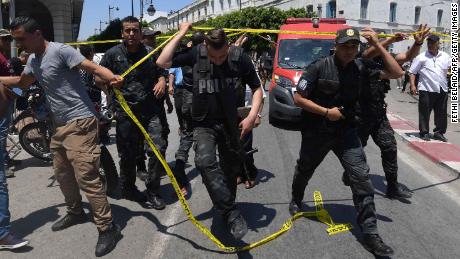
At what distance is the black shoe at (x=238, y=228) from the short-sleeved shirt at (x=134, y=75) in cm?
181

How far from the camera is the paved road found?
3.65 metres

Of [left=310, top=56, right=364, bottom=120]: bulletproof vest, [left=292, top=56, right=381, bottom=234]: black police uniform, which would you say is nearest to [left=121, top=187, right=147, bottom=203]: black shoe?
[left=292, top=56, right=381, bottom=234]: black police uniform

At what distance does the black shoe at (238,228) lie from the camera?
3.40m

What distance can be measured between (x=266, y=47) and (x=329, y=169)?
3621 centimetres

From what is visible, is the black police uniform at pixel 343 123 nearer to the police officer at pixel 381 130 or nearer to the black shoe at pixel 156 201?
the police officer at pixel 381 130

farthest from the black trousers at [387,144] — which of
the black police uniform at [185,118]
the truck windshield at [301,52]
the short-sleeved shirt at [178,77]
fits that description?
the truck windshield at [301,52]

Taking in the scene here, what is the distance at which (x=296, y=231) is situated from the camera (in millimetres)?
4035

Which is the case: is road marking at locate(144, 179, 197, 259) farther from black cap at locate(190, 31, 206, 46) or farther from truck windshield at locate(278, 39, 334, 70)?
truck windshield at locate(278, 39, 334, 70)

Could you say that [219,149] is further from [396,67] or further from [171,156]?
[171,156]

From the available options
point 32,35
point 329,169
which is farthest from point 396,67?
point 32,35

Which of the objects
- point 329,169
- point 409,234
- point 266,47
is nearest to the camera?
point 409,234

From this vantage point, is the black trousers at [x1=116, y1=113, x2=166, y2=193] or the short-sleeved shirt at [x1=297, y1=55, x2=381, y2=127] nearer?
the short-sleeved shirt at [x1=297, y1=55, x2=381, y2=127]

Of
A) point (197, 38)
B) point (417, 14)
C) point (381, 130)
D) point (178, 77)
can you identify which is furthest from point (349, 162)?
point (417, 14)

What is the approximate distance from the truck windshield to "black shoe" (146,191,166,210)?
5.22 meters
